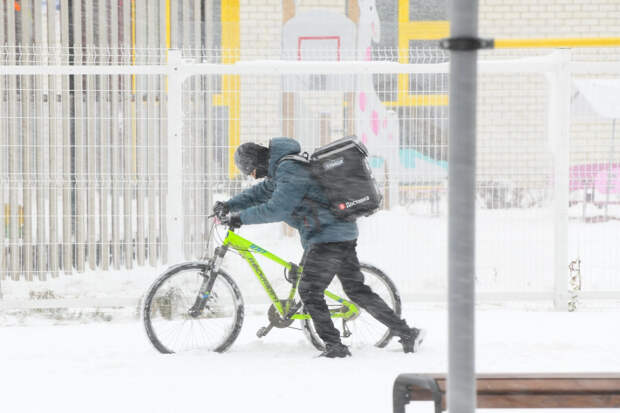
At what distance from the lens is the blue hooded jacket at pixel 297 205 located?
16.4ft

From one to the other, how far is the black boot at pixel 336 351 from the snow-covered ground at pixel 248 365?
0.18 feet

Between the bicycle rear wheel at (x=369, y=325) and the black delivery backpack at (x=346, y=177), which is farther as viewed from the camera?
the bicycle rear wheel at (x=369, y=325)

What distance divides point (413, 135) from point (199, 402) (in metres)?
3.37

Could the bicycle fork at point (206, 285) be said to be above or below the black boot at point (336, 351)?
above

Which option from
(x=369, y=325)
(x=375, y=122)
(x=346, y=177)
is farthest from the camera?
(x=375, y=122)

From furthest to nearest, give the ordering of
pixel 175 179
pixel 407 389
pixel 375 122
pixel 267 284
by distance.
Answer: pixel 175 179
pixel 375 122
pixel 267 284
pixel 407 389

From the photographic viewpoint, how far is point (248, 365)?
5.15 metres

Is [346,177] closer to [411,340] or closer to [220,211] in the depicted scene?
[220,211]

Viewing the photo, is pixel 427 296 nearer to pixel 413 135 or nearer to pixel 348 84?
pixel 413 135

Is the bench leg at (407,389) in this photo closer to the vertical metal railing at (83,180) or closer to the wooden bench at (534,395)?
the wooden bench at (534,395)

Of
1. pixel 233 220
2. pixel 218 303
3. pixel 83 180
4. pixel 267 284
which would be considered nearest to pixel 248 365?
pixel 218 303

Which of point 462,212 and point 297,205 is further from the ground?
point 462,212

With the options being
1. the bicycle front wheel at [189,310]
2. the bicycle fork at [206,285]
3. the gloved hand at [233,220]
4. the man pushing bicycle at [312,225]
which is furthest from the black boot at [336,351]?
the gloved hand at [233,220]

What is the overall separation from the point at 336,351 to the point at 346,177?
113 cm
